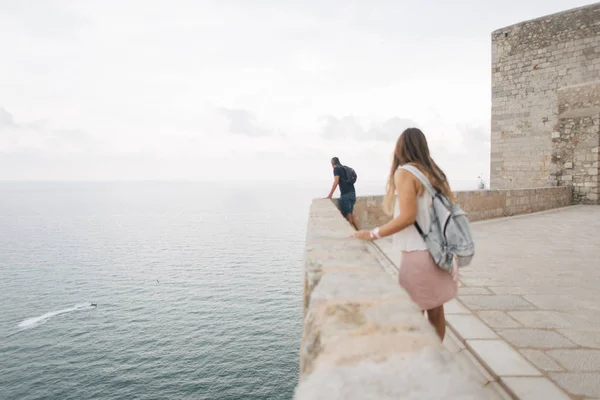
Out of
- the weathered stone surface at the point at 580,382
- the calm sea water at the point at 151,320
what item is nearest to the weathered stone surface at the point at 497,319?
the weathered stone surface at the point at 580,382

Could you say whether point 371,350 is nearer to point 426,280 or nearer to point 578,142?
point 426,280

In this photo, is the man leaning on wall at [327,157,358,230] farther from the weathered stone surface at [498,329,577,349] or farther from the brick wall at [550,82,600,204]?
the brick wall at [550,82,600,204]

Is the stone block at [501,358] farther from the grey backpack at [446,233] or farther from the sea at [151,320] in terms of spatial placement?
the sea at [151,320]

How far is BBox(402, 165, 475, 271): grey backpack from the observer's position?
2.15 meters

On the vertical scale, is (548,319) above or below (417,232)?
below

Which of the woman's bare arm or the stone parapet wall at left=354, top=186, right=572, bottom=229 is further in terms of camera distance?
the stone parapet wall at left=354, top=186, right=572, bottom=229

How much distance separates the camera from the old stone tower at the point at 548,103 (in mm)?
13891

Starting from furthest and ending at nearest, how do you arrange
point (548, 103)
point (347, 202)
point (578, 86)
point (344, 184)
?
1. point (548, 103)
2. point (578, 86)
3. point (347, 202)
4. point (344, 184)

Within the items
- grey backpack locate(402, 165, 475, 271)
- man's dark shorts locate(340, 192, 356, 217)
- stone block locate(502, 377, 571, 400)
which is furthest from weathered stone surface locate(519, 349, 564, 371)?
man's dark shorts locate(340, 192, 356, 217)

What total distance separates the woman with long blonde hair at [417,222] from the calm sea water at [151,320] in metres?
30.1

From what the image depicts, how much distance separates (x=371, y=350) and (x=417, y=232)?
1227mm

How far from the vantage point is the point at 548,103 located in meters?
16.0

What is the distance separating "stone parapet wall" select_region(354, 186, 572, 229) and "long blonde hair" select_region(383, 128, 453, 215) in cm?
615

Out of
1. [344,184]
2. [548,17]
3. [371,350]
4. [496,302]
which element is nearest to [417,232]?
[371,350]
